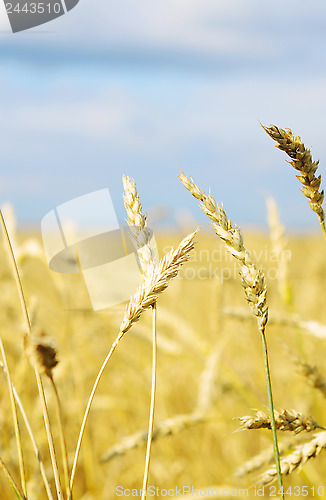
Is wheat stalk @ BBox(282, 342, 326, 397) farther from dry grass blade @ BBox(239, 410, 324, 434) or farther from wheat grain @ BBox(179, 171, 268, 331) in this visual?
wheat grain @ BBox(179, 171, 268, 331)

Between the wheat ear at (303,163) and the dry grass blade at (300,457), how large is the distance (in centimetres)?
34

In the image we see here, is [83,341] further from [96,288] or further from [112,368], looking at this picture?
[112,368]

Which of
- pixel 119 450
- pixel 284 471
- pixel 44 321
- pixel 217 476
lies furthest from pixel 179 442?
pixel 284 471

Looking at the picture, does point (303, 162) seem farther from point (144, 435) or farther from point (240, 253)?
point (144, 435)

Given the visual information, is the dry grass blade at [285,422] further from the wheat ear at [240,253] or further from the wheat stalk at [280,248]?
the wheat stalk at [280,248]

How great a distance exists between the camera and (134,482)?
91.5 inches

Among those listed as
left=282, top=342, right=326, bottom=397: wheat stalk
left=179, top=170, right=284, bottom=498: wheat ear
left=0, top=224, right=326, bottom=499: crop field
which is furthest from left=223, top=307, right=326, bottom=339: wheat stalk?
left=179, top=170, right=284, bottom=498: wheat ear

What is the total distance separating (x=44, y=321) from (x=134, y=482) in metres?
1.67

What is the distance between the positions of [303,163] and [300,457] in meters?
0.47

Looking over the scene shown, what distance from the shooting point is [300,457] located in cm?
78

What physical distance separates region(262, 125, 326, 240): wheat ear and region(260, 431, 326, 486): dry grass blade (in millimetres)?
340

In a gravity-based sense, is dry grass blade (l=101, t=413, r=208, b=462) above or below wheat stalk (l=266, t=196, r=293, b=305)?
below

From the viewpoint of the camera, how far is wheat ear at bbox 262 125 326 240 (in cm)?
72

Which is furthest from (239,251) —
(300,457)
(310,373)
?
(310,373)
